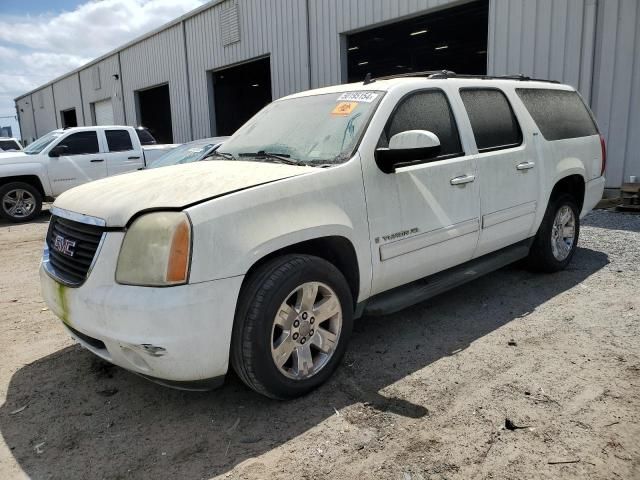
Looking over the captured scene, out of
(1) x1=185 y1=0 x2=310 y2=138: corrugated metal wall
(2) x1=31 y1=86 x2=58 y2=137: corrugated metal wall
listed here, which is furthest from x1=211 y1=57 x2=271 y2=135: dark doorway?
(2) x1=31 y1=86 x2=58 y2=137: corrugated metal wall

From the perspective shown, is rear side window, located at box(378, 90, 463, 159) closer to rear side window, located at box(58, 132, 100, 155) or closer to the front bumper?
the front bumper

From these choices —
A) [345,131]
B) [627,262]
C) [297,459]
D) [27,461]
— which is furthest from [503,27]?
[27,461]

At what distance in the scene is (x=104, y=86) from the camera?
25938 mm

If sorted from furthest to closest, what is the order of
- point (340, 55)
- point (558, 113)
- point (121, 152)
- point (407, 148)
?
point (340, 55) < point (121, 152) < point (558, 113) < point (407, 148)

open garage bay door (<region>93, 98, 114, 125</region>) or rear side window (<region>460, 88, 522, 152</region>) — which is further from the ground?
open garage bay door (<region>93, 98, 114, 125</region>)

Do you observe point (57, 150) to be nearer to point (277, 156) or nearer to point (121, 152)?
point (121, 152)

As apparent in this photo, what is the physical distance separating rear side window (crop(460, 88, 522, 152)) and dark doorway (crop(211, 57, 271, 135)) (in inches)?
608

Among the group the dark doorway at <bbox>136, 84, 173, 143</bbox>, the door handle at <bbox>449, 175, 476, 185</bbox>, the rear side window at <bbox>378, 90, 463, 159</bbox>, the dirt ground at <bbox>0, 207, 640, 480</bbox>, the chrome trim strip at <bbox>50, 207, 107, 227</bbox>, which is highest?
the dark doorway at <bbox>136, 84, 173, 143</bbox>

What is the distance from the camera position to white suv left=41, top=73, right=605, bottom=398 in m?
2.58

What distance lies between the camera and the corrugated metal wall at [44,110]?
36.9 m

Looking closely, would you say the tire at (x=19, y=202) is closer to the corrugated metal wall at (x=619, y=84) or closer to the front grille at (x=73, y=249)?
the front grille at (x=73, y=249)

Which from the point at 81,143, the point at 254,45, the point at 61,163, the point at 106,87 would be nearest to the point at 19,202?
the point at 61,163

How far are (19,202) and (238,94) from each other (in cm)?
1296

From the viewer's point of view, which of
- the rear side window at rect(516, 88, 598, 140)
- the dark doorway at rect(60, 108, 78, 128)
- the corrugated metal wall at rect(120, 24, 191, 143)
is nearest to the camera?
the rear side window at rect(516, 88, 598, 140)
